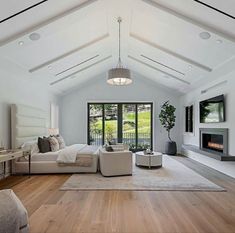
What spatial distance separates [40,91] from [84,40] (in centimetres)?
271

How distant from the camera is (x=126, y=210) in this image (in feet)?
11.5

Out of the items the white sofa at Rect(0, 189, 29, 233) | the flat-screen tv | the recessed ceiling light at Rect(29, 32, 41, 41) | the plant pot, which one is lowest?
the plant pot

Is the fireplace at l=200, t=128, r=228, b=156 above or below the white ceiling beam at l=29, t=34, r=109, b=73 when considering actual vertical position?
below

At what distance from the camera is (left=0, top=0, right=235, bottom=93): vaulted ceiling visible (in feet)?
14.4

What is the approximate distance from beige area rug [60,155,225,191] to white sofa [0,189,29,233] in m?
2.67

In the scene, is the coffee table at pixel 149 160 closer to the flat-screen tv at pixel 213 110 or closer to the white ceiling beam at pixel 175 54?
the flat-screen tv at pixel 213 110

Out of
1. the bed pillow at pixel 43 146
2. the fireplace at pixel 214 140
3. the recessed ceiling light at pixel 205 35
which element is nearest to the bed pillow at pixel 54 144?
the bed pillow at pixel 43 146

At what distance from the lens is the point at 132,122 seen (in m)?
10.8

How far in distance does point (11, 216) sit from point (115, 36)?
19.6 feet

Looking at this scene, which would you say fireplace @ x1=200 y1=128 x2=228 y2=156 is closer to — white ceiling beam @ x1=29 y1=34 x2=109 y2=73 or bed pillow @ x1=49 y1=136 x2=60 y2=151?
white ceiling beam @ x1=29 y1=34 x2=109 y2=73

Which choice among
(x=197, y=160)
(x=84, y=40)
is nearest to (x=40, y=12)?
(x=84, y=40)

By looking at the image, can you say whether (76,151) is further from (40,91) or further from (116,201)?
(40,91)

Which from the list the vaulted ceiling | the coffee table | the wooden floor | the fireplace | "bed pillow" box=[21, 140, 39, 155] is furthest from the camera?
the coffee table

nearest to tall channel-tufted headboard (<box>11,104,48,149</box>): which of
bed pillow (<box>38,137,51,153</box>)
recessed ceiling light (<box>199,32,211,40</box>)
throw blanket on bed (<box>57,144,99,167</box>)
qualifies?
bed pillow (<box>38,137,51,153</box>)
